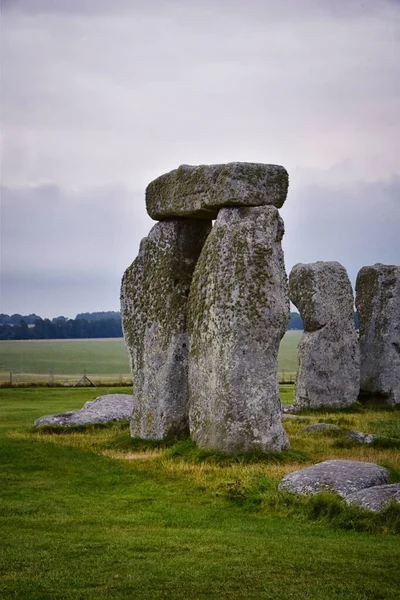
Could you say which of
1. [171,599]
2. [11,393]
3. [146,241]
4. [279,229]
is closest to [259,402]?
[279,229]

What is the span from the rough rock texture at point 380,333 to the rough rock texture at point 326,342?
175cm

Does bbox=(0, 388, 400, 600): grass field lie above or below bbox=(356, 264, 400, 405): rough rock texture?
below

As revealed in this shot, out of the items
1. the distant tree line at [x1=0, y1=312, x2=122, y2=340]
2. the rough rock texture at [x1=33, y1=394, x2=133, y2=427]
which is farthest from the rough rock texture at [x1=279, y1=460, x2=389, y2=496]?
the distant tree line at [x1=0, y1=312, x2=122, y2=340]

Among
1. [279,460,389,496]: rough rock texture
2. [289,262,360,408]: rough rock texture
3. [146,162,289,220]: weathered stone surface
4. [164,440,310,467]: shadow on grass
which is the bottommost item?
[164,440,310,467]: shadow on grass

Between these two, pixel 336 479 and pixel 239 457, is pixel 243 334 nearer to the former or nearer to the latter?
pixel 239 457

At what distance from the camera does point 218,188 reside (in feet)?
60.5

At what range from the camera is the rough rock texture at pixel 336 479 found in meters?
13.0

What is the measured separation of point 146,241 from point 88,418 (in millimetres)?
5757

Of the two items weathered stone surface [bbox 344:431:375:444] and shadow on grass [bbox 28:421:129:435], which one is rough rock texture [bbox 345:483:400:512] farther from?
shadow on grass [bbox 28:421:129:435]

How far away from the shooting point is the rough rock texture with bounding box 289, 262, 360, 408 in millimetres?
30156

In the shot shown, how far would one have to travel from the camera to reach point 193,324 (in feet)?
61.9

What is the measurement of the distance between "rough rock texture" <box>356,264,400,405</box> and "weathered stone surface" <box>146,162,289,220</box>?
1441cm

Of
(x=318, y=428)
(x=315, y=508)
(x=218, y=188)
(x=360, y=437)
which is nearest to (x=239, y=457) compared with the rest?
(x=360, y=437)

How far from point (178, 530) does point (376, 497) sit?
2.74 meters
